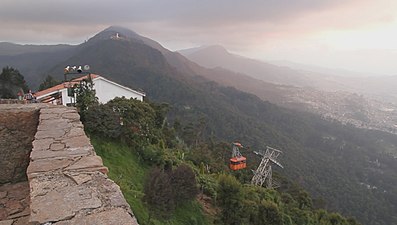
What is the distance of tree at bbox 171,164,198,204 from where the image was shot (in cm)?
1023

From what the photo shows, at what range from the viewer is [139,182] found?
11.4 meters

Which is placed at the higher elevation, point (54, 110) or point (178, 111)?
point (54, 110)

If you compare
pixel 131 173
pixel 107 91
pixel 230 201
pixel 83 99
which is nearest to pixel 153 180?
pixel 131 173

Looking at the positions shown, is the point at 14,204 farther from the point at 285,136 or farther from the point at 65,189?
the point at 285,136

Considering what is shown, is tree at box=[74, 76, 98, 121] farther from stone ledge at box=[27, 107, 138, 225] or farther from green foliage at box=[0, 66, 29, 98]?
green foliage at box=[0, 66, 29, 98]

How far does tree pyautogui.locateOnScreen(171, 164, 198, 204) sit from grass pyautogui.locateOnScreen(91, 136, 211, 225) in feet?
1.92

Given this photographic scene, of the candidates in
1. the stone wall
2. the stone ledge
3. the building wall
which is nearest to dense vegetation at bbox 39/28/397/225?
the building wall

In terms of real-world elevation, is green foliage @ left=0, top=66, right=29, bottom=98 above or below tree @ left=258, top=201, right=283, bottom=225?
above

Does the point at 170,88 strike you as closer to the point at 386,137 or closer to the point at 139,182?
the point at 139,182

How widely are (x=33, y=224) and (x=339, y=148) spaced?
326 ft

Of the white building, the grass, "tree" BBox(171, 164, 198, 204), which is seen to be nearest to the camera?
the grass

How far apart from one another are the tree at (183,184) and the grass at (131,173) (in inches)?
23.1

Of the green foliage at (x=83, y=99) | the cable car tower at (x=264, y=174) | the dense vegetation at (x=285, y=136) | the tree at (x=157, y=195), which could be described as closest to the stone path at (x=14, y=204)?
the tree at (x=157, y=195)

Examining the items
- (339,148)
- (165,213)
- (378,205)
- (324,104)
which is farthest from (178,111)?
(324,104)
